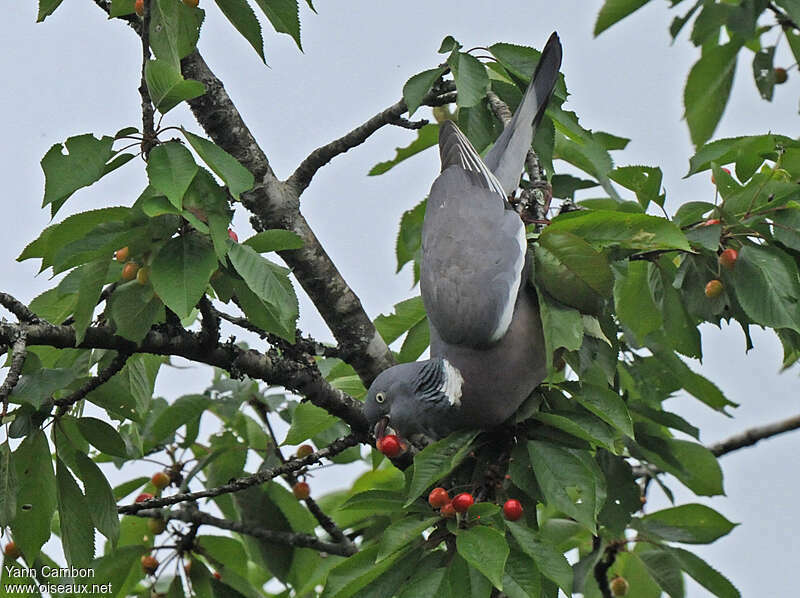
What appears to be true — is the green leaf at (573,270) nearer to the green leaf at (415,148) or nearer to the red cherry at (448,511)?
the red cherry at (448,511)

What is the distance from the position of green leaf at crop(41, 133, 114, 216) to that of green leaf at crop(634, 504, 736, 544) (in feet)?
6.96

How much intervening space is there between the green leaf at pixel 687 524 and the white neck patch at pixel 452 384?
2.98 ft

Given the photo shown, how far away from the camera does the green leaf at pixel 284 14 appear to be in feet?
8.51

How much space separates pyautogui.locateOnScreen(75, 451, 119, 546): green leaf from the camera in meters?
2.79

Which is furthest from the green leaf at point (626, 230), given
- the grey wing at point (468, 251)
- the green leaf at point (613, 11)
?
the green leaf at point (613, 11)

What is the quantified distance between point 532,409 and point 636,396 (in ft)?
3.92

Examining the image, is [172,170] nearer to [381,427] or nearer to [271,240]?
[271,240]

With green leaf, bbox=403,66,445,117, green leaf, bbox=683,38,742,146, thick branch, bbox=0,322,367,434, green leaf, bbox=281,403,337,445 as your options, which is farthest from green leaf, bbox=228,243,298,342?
green leaf, bbox=683,38,742,146

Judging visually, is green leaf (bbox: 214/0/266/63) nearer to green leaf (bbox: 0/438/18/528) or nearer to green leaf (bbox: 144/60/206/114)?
green leaf (bbox: 144/60/206/114)

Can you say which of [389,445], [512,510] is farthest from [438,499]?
[389,445]

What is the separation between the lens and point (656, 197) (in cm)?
314

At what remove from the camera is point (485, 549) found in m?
2.32

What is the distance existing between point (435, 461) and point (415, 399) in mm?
413

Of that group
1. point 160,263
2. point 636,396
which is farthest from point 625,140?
point 160,263
